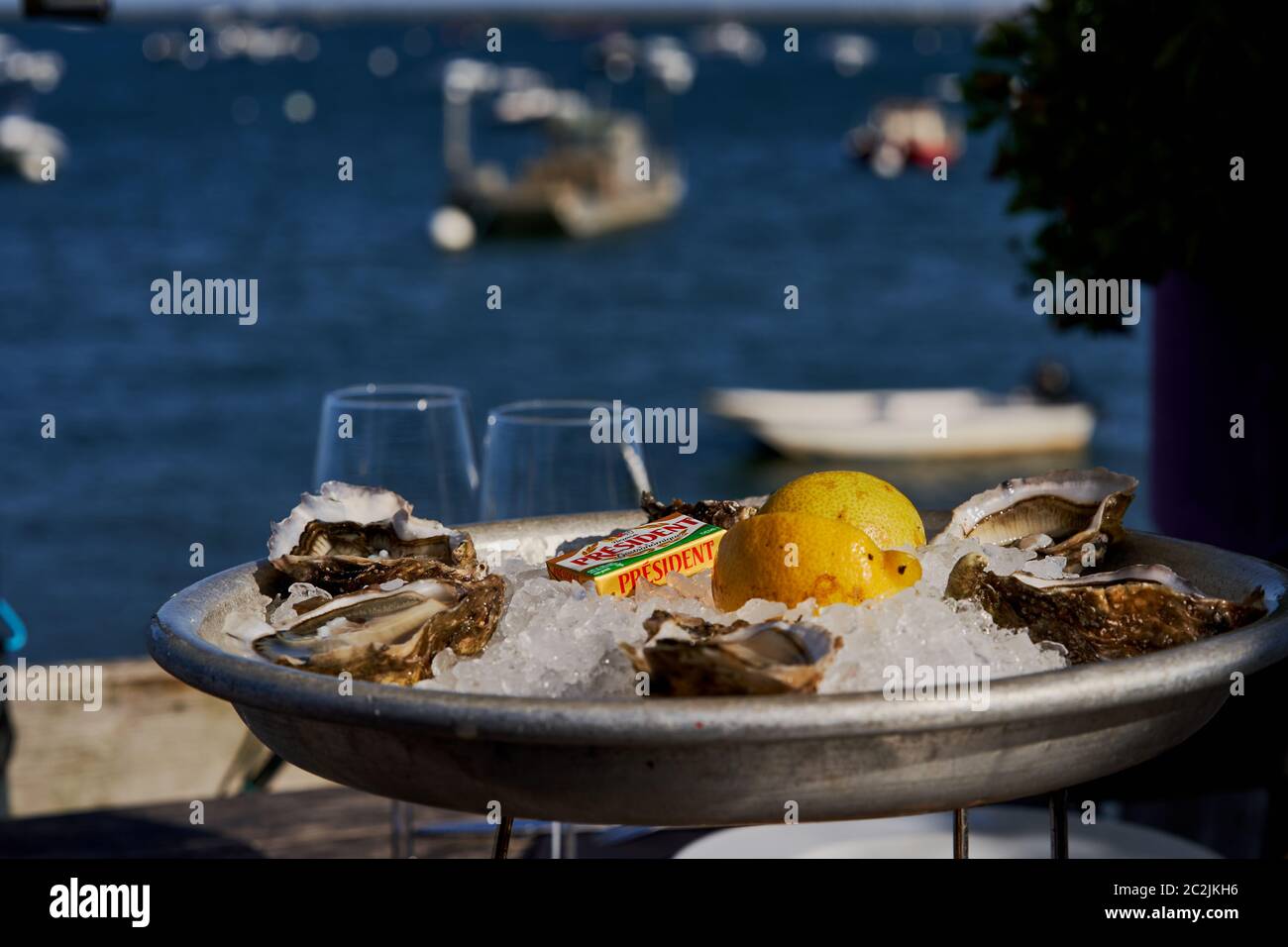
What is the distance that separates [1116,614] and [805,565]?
30cm

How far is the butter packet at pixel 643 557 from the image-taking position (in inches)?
63.1

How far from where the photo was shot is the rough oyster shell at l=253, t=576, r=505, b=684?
1372 mm

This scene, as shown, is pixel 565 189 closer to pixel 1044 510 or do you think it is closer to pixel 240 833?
pixel 240 833

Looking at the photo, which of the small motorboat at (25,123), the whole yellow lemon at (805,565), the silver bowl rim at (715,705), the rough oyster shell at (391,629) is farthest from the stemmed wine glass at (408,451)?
the small motorboat at (25,123)

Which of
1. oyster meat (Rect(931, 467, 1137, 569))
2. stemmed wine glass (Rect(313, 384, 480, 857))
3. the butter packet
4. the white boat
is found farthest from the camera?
the white boat

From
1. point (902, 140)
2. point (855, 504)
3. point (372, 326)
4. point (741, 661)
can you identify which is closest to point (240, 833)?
point (855, 504)

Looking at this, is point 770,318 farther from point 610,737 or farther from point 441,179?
point 610,737

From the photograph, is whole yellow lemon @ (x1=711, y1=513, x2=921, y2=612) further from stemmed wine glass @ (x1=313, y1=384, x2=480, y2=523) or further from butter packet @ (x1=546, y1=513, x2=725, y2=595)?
stemmed wine glass @ (x1=313, y1=384, x2=480, y2=523)

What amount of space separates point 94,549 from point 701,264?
24261 millimetres

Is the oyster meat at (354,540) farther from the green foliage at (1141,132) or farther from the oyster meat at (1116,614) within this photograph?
the green foliage at (1141,132)

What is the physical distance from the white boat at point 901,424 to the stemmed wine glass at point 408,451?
1764cm

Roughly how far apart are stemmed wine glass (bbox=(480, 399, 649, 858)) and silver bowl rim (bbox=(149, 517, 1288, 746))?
2.86 ft

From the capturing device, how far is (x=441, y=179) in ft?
191

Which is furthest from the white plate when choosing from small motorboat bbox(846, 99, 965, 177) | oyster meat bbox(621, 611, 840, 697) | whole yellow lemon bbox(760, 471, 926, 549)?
small motorboat bbox(846, 99, 965, 177)
